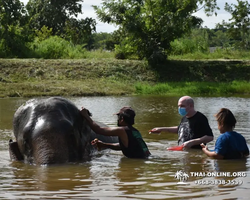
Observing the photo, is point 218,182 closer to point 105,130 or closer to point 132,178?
point 132,178

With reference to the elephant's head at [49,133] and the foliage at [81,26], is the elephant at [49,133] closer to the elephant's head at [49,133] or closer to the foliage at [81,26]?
the elephant's head at [49,133]

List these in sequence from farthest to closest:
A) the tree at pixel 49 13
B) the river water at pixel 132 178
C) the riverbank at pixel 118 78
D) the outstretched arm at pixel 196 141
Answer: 1. the tree at pixel 49 13
2. the riverbank at pixel 118 78
3. the outstretched arm at pixel 196 141
4. the river water at pixel 132 178

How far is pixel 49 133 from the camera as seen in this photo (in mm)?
6809

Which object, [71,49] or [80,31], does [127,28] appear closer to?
[71,49]

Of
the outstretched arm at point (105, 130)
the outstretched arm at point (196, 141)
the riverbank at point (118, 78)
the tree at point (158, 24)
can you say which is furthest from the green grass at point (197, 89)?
the outstretched arm at point (105, 130)

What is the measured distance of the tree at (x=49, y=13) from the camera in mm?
52938

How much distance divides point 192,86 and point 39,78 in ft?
22.7

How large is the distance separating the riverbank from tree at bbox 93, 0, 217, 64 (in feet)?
3.67

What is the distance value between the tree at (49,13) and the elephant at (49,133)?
44838mm

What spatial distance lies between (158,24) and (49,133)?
23456mm

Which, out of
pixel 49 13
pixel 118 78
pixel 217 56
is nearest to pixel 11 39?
pixel 118 78

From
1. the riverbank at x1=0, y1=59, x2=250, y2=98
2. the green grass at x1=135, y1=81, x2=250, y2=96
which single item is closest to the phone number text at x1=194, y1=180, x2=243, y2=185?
the riverbank at x1=0, y1=59, x2=250, y2=98

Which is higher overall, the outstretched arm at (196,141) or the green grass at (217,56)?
the green grass at (217,56)

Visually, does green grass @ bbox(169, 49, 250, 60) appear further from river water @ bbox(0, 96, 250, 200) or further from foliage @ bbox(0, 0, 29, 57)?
river water @ bbox(0, 96, 250, 200)
